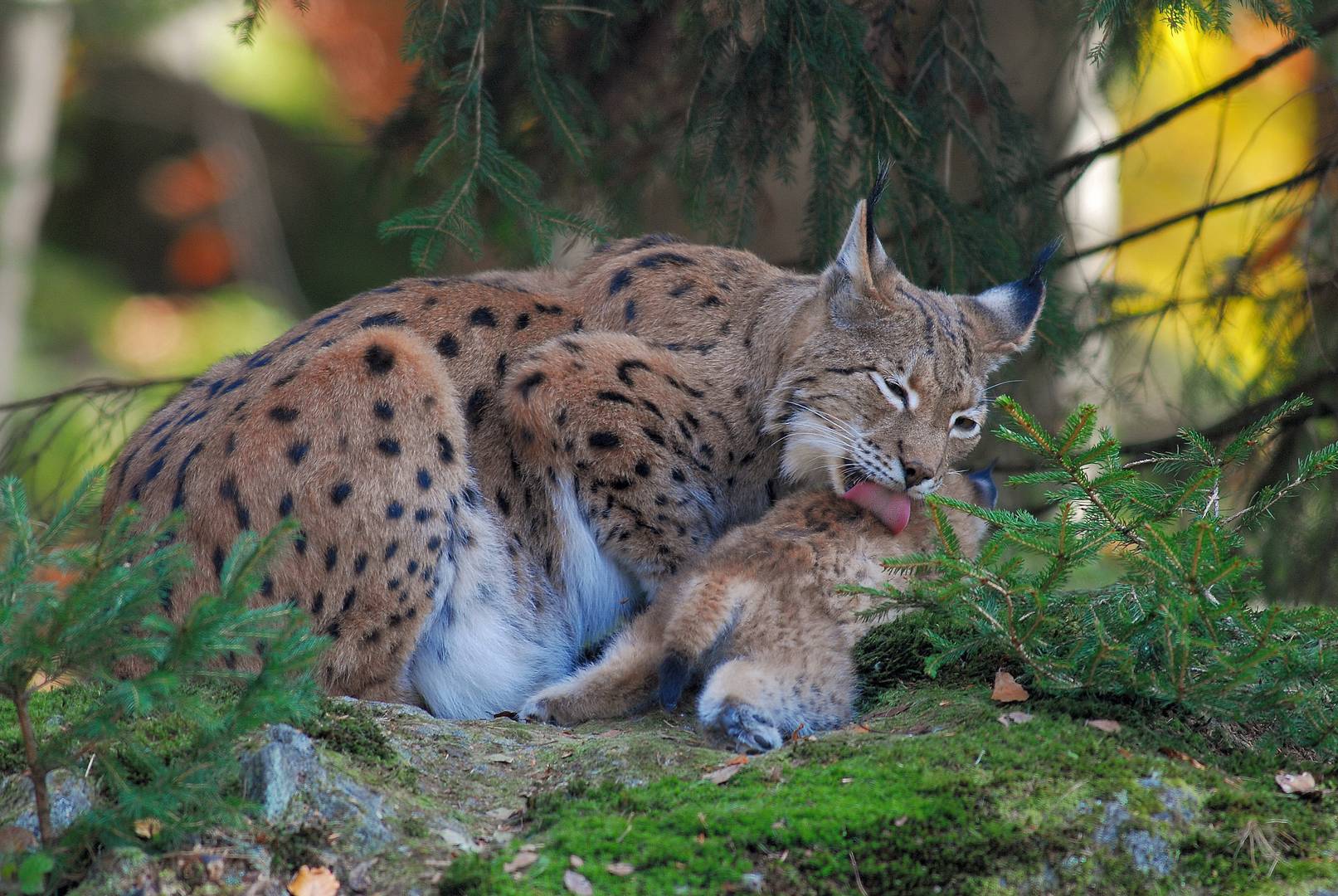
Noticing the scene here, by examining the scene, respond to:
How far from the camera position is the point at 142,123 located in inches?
575

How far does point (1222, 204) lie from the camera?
5.69 m

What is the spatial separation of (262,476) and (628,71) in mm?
3042

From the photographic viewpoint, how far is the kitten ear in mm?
5055

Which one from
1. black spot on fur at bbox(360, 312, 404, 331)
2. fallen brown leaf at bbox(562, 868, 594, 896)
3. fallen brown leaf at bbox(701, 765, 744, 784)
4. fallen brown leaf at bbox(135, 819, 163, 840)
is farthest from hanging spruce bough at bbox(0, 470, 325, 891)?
black spot on fur at bbox(360, 312, 404, 331)

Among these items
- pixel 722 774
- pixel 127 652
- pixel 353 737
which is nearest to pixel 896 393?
pixel 722 774

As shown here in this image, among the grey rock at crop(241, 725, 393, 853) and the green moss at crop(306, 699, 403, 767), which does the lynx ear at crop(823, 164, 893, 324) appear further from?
the grey rock at crop(241, 725, 393, 853)

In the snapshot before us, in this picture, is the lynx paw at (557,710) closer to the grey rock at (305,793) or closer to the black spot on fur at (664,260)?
the grey rock at (305,793)

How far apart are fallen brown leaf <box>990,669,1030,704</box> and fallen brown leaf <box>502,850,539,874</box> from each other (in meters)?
1.49

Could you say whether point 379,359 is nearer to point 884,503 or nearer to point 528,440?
point 528,440

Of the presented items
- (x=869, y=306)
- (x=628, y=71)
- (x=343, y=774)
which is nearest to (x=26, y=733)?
(x=343, y=774)

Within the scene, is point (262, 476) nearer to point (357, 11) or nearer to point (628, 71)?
point (628, 71)

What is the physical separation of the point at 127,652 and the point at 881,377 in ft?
9.34

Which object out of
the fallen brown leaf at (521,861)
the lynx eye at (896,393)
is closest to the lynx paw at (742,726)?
the fallen brown leaf at (521,861)

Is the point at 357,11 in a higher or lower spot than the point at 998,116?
higher
